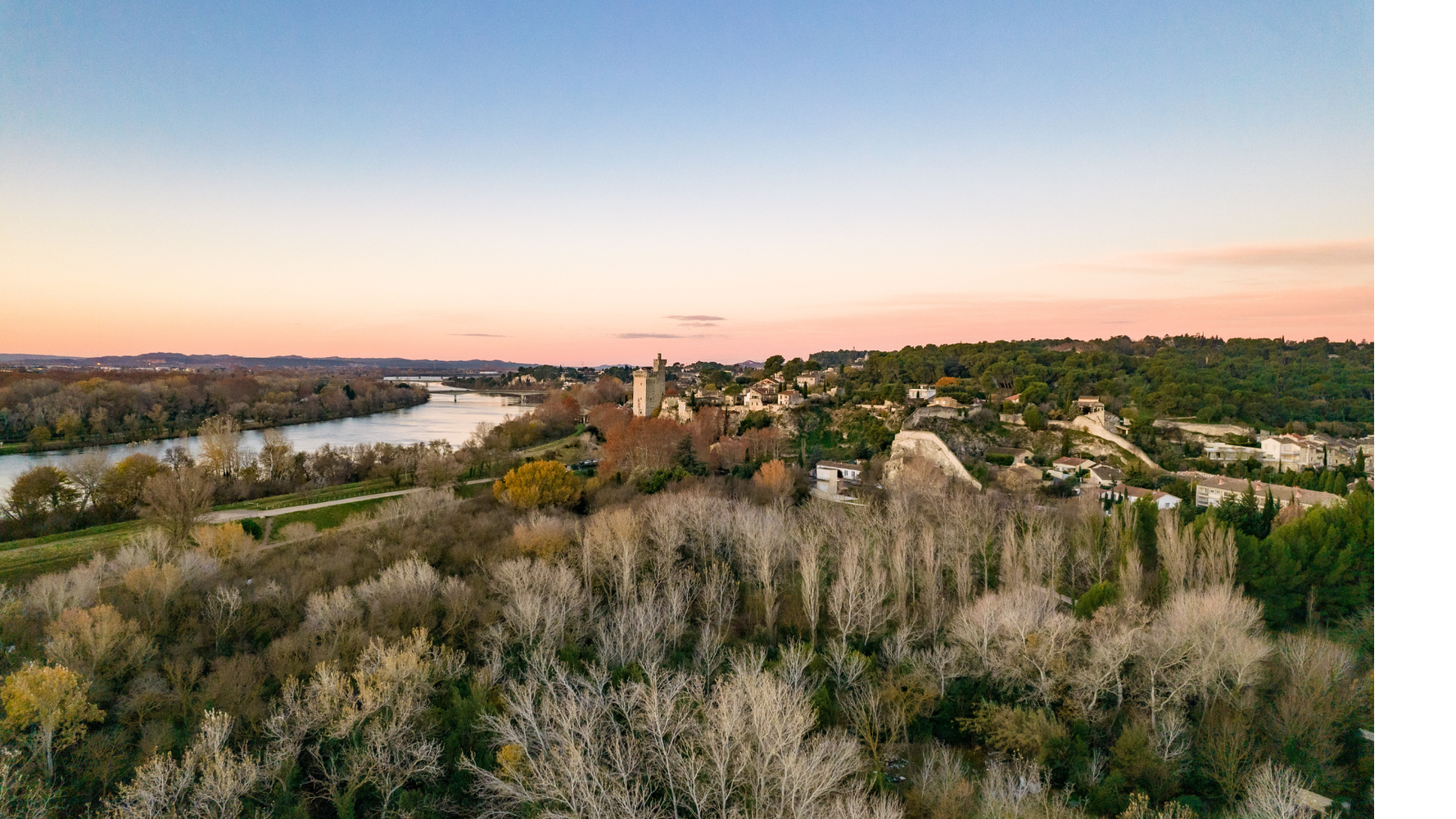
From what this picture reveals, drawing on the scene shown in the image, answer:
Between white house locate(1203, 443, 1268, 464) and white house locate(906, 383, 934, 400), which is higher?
white house locate(906, 383, 934, 400)

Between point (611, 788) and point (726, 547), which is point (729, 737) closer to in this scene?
point (611, 788)

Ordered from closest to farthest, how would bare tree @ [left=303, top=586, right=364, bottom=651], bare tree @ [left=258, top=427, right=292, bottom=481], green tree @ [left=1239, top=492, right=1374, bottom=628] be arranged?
bare tree @ [left=303, top=586, right=364, bottom=651]
green tree @ [left=1239, top=492, right=1374, bottom=628]
bare tree @ [left=258, top=427, right=292, bottom=481]

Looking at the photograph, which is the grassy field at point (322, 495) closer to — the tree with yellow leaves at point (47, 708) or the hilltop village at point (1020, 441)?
the hilltop village at point (1020, 441)

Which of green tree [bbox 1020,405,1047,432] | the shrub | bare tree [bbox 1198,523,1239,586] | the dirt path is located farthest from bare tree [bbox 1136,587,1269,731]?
green tree [bbox 1020,405,1047,432]

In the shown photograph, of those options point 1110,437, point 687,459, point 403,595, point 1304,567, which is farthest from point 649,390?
point 1304,567

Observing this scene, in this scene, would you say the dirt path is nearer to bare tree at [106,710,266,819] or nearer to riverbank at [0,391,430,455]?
bare tree at [106,710,266,819]
